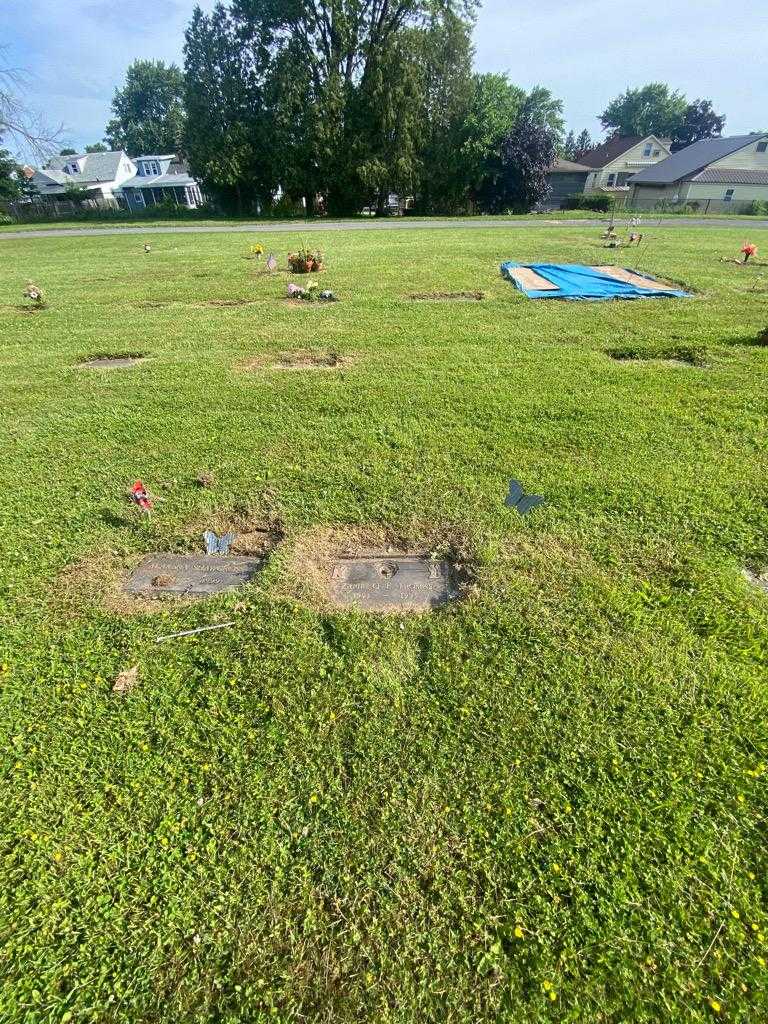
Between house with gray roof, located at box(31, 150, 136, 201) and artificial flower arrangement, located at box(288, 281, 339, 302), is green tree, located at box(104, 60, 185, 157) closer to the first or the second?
house with gray roof, located at box(31, 150, 136, 201)

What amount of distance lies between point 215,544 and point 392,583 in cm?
105

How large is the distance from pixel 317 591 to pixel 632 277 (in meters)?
9.61

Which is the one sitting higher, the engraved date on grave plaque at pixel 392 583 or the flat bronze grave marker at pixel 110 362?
the flat bronze grave marker at pixel 110 362

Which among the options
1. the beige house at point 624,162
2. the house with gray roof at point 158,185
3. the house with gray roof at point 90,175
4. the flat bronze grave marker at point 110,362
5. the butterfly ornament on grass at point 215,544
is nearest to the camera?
the butterfly ornament on grass at point 215,544

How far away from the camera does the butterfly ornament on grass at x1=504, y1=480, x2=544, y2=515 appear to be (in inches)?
118

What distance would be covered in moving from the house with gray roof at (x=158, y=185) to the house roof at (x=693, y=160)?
130 ft

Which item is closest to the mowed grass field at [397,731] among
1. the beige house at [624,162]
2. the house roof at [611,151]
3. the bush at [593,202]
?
the bush at [593,202]

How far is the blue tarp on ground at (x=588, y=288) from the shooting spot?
26.4ft

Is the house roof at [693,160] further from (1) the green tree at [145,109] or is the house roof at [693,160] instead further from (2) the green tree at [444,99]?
(1) the green tree at [145,109]

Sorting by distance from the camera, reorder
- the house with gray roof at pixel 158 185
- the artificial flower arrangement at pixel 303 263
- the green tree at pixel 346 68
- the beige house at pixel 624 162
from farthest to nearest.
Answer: the beige house at pixel 624 162
the house with gray roof at pixel 158 185
the green tree at pixel 346 68
the artificial flower arrangement at pixel 303 263

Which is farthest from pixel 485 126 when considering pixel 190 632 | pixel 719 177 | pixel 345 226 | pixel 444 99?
pixel 190 632

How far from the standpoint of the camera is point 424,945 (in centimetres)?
138

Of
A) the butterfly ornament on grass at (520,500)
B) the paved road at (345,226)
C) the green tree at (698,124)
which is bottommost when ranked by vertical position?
the butterfly ornament on grass at (520,500)

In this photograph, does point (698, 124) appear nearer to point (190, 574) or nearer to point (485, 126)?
point (485, 126)
